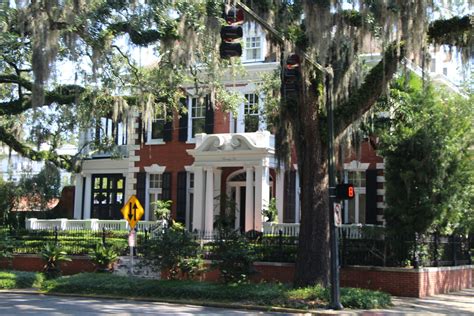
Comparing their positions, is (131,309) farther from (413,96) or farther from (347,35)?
(413,96)

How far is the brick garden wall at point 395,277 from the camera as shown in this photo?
18.4 meters

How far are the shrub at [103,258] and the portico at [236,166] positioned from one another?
553 cm

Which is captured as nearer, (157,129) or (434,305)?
(434,305)

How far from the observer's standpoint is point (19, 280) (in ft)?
67.9

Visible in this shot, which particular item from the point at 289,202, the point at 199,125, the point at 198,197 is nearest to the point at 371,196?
the point at 289,202

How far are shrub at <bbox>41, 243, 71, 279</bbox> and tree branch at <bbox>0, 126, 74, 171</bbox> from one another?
4.00 metres

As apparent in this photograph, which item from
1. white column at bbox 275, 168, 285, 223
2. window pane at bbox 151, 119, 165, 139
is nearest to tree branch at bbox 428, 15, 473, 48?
white column at bbox 275, 168, 285, 223

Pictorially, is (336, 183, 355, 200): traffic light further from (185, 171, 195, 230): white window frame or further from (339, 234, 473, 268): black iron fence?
(185, 171, 195, 230): white window frame

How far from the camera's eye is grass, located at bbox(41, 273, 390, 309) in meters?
15.4

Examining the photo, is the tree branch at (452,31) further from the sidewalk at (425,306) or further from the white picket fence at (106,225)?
the white picket fence at (106,225)

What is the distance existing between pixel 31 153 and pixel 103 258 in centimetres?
538

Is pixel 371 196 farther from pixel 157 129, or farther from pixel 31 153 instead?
pixel 31 153

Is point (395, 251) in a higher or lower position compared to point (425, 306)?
higher

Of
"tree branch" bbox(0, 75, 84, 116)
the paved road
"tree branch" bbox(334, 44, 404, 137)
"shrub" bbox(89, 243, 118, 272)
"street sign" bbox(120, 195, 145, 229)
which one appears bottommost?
the paved road
